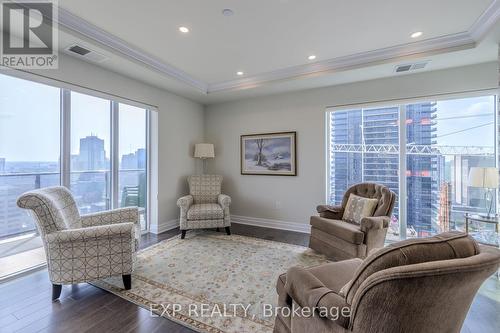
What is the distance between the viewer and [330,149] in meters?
3.91

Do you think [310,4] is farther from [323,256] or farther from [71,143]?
[71,143]

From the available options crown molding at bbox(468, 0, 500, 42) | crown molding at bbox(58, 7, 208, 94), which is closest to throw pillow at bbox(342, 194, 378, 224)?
crown molding at bbox(468, 0, 500, 42)

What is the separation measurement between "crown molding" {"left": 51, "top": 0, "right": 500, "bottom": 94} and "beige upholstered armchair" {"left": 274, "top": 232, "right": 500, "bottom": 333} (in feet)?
8.08

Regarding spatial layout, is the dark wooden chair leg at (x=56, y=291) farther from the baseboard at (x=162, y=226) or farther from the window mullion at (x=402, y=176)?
the window mullion at (x=402, y=176)

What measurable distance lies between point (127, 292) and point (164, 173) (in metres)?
2.22

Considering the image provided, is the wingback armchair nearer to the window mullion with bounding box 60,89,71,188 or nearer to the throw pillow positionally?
the throw pillow

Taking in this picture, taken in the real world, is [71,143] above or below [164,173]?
above

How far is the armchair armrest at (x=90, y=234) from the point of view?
6.23 feet

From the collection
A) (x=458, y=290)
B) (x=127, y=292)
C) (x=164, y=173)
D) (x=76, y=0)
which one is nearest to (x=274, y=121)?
(x=164, y=173)

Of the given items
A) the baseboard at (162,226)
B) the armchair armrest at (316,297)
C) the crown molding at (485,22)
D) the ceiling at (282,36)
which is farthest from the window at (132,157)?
the crown molding at (485,22)

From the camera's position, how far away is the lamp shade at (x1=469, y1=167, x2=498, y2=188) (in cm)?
243

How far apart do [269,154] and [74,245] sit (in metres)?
3.14

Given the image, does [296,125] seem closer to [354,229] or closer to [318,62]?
[318,62]

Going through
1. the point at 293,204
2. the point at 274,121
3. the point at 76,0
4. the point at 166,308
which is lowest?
the point at 166,308
